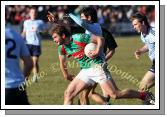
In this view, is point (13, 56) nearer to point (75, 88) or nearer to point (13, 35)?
point (13, 35)

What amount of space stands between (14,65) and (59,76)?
414 inches

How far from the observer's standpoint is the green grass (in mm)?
14755

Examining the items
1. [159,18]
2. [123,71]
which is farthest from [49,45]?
[159,18]

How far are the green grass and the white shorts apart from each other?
2.27 meters

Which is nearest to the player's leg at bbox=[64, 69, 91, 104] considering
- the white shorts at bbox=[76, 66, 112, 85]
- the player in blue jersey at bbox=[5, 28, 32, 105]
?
the white shorts at bbox=[76, 66, 112, 85]

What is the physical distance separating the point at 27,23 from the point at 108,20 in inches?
951

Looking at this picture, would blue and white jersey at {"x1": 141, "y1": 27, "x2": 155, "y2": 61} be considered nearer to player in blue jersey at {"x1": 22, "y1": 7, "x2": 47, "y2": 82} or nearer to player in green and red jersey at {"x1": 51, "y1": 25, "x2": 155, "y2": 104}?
player in green and red jersey at {"x1": 51, "y1": 25, "x2": 155, "y2": 104}

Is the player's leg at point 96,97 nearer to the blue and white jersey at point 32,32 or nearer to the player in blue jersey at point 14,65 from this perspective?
the player in blue jersey at point 14,65

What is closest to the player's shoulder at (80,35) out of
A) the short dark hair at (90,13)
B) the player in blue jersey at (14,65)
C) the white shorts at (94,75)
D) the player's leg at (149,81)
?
the short dark hair at (90,13)

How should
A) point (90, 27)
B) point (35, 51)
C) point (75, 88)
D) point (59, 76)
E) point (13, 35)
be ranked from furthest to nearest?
point (59, 76)
point (35, 51)
point (75, 88)
point (90, 27)
point (13, 35)

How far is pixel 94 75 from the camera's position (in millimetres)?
11922

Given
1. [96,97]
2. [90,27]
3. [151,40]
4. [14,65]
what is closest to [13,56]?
[14,65]

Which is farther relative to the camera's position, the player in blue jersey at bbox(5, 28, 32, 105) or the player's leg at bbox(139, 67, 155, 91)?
the player's leg at bbox(139, 67, 155, 91)

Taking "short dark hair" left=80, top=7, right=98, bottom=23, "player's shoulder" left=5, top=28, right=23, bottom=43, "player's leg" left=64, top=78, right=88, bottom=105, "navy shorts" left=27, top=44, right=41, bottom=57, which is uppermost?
"short dark hair" left=80, top=7, right=98, bottom=23
